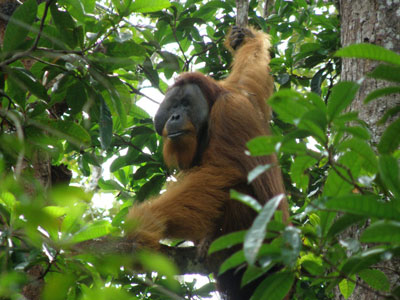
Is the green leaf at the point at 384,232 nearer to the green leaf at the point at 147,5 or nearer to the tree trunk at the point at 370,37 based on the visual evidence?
the tree trunk at the point at 370,37

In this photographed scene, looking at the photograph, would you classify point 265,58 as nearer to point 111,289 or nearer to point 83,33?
point 83,33

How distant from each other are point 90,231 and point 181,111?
8.29ft

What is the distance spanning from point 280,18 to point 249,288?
3395mm

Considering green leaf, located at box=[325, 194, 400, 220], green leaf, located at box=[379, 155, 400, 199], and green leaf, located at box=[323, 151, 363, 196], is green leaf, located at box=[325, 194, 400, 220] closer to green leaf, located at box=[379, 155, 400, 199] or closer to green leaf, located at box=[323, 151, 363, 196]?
green leaf, located at box=[379, 155, 400, 199]

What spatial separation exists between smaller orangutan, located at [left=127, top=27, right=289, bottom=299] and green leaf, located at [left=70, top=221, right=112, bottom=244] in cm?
120

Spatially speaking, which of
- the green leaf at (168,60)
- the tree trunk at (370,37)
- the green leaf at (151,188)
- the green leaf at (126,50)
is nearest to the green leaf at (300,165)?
the tree trunk at (370,37)

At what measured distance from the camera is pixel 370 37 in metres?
3.80

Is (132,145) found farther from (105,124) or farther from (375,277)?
(375,277)

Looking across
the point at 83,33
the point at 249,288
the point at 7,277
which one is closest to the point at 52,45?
the point at 83,33

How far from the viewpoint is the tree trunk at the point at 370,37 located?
3492 millimetres

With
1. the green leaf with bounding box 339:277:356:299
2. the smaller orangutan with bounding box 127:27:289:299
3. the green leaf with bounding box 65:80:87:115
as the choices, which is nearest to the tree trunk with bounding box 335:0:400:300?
the green leaf with bounding box 339:277:356:299

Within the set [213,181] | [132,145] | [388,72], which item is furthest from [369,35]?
[132,145]

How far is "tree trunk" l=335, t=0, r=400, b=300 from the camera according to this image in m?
3.49

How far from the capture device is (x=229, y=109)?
4.61 metres
